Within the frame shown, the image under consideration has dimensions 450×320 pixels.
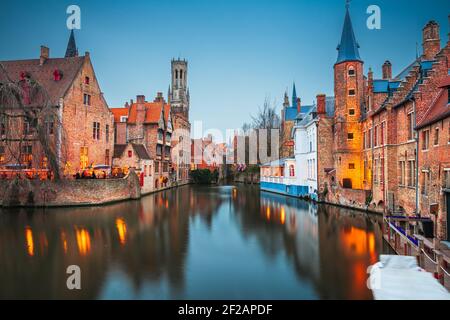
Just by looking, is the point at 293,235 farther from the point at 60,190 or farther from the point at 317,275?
the point at 60,190

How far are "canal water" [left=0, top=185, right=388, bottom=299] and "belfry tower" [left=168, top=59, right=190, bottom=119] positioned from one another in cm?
7009

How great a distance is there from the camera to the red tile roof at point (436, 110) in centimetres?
1360

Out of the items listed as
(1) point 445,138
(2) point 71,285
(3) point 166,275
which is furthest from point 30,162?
(1) point 445,138

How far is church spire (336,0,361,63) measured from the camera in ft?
85.9

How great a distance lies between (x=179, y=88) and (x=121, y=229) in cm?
7837

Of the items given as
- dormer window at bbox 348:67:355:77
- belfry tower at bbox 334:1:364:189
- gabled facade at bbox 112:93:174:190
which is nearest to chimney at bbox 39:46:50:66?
gabled facade at bbox 112:93:174:190

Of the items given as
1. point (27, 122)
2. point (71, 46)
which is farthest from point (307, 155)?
point (71, 46)

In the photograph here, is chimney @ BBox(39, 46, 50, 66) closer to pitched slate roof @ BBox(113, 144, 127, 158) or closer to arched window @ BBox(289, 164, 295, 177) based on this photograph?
pitched slate roof @ BBox(113, 144, 127, 158)

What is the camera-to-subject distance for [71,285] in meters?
8.90

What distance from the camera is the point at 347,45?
87.2 ft

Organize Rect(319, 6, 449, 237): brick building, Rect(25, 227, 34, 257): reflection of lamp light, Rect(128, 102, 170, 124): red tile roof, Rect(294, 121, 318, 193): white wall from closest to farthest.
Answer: Rect(25, 227, 34, 257): reflection of lamp light, Rect(319, 6, 449, 237): brick building, Rect(294, 121, 318, 193): white wall, Rect(128, 102, 170, 124): red tile roof

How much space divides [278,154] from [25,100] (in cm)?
→ 4288

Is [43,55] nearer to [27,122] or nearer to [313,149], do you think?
[27,122]

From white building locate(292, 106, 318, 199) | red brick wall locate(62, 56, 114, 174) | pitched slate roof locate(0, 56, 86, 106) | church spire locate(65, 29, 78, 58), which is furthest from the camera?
church spire locate(65, 29, 78, 58)
